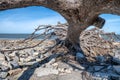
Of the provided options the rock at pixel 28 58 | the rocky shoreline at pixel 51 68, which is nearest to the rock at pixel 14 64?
the rocky shoreline at pixel 51 68

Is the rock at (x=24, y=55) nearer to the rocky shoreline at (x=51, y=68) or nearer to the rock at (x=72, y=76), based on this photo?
the rocky shoreline at (x=51, y=68)

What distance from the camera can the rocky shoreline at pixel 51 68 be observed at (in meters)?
5.14

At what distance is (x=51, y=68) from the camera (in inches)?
219

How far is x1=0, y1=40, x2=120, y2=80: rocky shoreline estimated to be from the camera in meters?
5.14

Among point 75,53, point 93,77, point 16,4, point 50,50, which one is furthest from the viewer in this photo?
point 50,50

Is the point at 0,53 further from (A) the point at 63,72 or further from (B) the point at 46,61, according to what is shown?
(A) the point at 63,72

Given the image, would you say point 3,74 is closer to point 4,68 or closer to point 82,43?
point 4,68

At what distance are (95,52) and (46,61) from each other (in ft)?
5.32

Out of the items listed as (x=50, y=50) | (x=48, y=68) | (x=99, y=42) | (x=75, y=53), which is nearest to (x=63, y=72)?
(x=48, y=68)

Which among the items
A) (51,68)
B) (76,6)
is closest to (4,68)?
(51,68)

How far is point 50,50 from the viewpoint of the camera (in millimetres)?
7062

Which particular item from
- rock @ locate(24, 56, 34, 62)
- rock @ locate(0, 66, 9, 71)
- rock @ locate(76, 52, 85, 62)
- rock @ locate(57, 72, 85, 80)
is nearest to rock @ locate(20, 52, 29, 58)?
rock @ locate(24, 56, 34, 62)

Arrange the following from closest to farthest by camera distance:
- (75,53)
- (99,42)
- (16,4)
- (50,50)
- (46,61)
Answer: (16,4) → (46,61) → (75,53) → (50,50) → (99,42)

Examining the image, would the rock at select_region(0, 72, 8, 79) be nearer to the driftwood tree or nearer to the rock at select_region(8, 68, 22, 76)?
the rock at select_region(8, 68, 22, 76)
